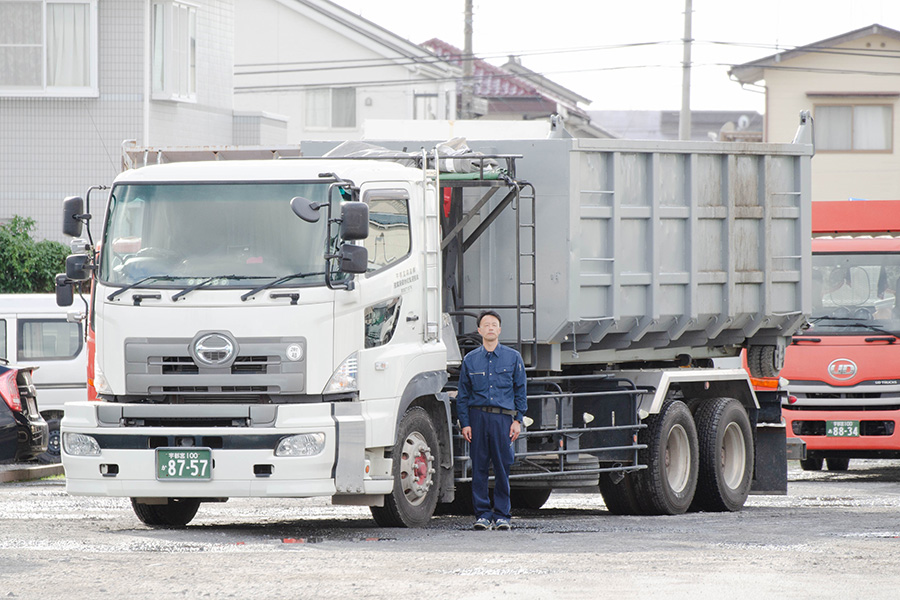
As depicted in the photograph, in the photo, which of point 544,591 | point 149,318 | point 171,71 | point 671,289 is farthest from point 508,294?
point 171,71

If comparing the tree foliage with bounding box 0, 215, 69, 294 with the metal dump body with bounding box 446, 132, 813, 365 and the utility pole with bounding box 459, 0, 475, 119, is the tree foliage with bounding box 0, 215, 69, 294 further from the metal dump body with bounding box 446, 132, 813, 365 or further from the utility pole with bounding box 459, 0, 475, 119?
the utility pole with bounding box 459, 0, 475, 119

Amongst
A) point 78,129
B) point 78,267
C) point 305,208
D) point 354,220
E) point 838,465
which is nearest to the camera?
point 354,220

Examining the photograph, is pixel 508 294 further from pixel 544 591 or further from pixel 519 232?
pixel 544 591

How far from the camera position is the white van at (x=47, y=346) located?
61.0 feet

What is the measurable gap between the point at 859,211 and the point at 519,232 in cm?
720

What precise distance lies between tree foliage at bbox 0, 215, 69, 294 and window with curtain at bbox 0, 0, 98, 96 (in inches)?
185

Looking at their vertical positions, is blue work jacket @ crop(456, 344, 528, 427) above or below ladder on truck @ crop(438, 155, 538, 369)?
below

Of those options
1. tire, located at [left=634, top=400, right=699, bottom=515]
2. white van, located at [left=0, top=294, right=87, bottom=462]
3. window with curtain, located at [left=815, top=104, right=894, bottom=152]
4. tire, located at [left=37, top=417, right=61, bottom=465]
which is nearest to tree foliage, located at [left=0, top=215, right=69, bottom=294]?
white van, located at [left=0, top=294, right=87, bottom=462]

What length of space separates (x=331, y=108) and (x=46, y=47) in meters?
19.6

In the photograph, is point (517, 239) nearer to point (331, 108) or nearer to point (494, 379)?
point (494, 379)

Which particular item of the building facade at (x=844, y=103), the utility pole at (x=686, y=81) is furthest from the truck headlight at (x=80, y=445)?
the building facade at (x=844, y=103)


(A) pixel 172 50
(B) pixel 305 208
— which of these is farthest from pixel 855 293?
(A) pixel 172 50

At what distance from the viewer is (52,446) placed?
18.3 m

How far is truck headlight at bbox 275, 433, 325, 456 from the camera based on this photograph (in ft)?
35.1
